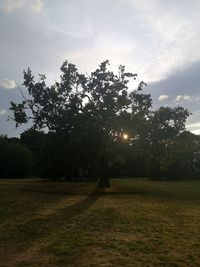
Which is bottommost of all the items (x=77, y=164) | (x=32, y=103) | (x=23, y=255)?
(x=23, y=255)

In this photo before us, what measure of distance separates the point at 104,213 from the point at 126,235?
19.2ft

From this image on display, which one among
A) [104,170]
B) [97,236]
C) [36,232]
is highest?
[104,170]

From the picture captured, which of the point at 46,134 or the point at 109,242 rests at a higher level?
the point at 46,134

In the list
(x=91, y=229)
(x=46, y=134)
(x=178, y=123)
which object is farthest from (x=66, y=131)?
(x=91, y=229)

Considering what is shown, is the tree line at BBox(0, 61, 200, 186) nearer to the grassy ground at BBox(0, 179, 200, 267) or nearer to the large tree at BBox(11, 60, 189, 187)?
the large tree at BBox(11, 60, 189, 187)

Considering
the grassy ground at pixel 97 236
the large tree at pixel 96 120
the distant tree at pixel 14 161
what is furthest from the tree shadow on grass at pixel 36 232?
the distant tree at pixel 14 161

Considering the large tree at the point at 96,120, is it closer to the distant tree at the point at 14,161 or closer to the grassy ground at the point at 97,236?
the grassy ground at the point at 97,236

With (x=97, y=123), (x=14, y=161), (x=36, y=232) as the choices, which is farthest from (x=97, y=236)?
(x=14, y=161)

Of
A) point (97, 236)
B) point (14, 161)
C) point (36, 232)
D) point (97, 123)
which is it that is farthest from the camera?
point (14, 161)

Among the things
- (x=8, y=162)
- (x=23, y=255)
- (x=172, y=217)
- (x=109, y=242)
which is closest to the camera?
(x=23, y=255)

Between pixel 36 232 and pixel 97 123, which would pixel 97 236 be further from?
pixel 97 123

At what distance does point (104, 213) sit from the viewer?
2194 centimetres

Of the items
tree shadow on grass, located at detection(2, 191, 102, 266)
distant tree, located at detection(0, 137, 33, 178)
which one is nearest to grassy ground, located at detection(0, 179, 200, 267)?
tree shadow on grass, located at detection(2, 191, 102, 266)

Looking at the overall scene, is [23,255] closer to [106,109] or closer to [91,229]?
[91,229]
